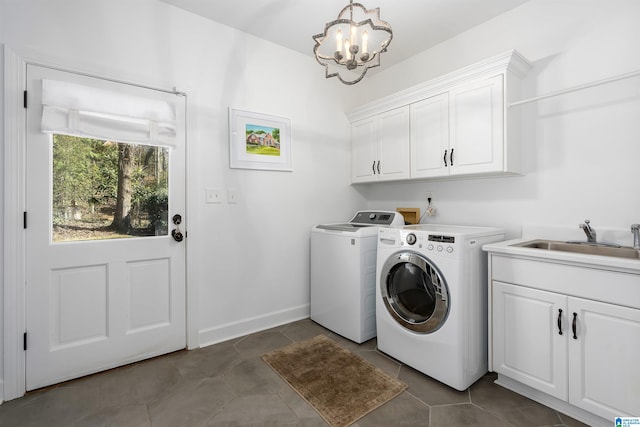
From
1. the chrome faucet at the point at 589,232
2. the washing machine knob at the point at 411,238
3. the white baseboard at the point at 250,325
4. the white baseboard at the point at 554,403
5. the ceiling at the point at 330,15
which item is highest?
the ceiling at the point at 330,15

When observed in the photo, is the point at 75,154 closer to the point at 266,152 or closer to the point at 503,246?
the point at 266,152

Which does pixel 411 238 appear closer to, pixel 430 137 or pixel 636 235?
pixel 430 137

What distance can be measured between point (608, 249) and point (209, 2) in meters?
3.09

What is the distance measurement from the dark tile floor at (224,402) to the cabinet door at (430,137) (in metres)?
1.53

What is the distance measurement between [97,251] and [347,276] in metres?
1.81

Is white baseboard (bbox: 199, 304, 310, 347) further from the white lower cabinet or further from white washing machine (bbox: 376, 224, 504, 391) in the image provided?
the white lower cabinet

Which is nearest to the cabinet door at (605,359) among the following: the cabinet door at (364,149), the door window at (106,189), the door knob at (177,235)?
the cabinet door at (364,149)

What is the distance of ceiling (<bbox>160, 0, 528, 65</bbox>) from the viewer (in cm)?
218

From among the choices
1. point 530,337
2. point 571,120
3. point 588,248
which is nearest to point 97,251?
point 530,337

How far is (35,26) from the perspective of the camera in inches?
69.8

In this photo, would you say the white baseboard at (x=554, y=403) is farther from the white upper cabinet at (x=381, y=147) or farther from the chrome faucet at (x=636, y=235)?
the white upper cabinet at (x=381, y=147)

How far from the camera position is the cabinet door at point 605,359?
1330 mm

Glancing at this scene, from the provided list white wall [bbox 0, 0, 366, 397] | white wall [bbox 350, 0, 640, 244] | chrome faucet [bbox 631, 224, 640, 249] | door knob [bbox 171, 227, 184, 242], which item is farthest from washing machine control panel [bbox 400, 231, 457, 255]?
door knob [bbox 171, 227, 184, 242]

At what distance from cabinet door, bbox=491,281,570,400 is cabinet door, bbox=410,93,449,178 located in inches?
41.2
